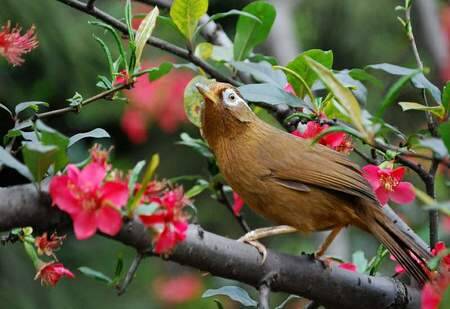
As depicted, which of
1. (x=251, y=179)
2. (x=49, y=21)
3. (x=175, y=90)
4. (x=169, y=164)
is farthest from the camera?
(x=169, y=164)

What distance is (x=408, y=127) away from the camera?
22.7 feet

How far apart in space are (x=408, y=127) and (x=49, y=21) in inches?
123

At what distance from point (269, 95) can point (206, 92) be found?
0.52 metres

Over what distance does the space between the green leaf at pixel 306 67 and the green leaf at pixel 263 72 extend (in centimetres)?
12

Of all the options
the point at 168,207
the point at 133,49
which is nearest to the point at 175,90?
the point at 133,49

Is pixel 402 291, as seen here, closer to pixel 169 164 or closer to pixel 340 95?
pixel 340 95

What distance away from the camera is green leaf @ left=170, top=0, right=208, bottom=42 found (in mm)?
2625

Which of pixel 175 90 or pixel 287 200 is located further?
pixel 175 90

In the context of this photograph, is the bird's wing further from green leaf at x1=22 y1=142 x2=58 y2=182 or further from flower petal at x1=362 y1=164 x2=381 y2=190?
green leaf at x1=22 y1=142 x2=58 y2=182

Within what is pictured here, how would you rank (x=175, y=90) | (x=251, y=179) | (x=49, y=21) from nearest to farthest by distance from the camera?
(x=251, y=179) < (x=49, y=21) < (x=175, y=90)

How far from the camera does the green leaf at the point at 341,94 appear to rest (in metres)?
1.78

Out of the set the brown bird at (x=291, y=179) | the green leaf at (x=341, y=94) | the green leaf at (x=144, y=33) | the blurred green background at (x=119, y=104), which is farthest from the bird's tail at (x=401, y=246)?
the blurred green background at (x=119, y=104)

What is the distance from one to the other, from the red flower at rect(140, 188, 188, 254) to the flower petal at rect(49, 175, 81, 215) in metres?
0.15

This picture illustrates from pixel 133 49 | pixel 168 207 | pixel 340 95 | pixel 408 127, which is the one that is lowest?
pixel 408 127
